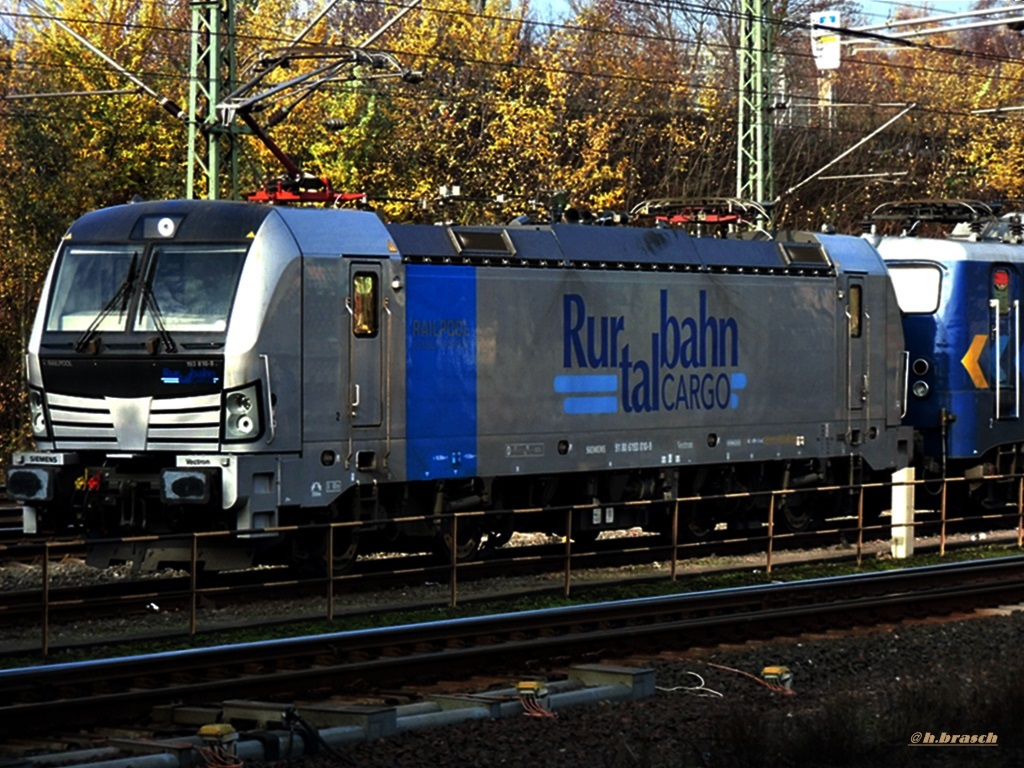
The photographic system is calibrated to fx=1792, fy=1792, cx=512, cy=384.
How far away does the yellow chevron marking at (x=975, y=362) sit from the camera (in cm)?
2370

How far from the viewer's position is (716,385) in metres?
20.8

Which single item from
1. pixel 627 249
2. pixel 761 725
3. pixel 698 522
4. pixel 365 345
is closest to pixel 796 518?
pixel 698 522

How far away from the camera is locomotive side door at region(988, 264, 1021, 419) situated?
24016 mm

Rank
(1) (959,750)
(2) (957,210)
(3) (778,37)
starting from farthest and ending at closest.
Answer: (3) (778,37)
(2) (957,210)
(1) (959,750)

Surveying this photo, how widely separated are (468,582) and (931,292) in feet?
29.7

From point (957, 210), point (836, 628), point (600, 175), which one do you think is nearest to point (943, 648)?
point (836, 628)

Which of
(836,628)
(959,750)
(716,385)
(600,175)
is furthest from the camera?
(600,175)

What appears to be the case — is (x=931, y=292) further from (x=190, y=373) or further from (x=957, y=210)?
(x=190, y=373)

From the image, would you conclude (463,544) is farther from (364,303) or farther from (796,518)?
(796,518)

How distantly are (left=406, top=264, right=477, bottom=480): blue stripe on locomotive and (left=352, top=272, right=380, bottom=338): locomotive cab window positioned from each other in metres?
0.40

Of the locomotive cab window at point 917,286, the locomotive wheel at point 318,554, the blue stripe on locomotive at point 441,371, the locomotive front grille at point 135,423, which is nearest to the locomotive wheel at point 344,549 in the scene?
the locomotive wheel at point 318,554

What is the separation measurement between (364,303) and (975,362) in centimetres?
1010

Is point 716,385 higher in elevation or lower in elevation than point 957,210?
lower

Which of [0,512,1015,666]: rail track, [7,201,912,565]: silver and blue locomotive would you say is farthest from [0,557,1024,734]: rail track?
[7,201,912,565]: silver and blue locomotive
